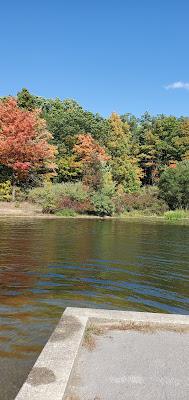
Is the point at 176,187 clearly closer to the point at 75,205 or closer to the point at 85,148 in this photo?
the point at 75,205

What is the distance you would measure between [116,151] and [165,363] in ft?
125

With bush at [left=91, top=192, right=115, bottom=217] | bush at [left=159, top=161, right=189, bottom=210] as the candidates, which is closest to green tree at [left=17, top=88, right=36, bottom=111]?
bush at [left=91, top=192, right=115, bottom=217]

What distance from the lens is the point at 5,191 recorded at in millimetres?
29609

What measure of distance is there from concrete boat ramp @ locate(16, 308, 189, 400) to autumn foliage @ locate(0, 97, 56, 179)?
25277 mm

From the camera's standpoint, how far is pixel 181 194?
1271 inches

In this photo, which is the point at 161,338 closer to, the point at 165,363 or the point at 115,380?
the point at 165,363

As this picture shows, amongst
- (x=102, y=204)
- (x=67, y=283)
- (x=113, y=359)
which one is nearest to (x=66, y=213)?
(x=102, y=204)

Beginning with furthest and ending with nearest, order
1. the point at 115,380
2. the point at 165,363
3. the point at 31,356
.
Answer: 1. the point at 31,356
2. the point at 165,363
3. the point at 115,380

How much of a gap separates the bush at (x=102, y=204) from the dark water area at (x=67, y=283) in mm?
13278

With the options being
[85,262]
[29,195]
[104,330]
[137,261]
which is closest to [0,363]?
[104,330]

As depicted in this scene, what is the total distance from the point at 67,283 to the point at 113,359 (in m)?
4.48

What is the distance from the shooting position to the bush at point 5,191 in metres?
29.3

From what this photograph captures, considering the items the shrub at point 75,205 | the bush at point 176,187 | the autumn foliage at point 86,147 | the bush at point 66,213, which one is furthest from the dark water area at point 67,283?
the autumn foliage at point 86,147

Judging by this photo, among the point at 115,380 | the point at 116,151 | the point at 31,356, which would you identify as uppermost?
the point at 116,151
